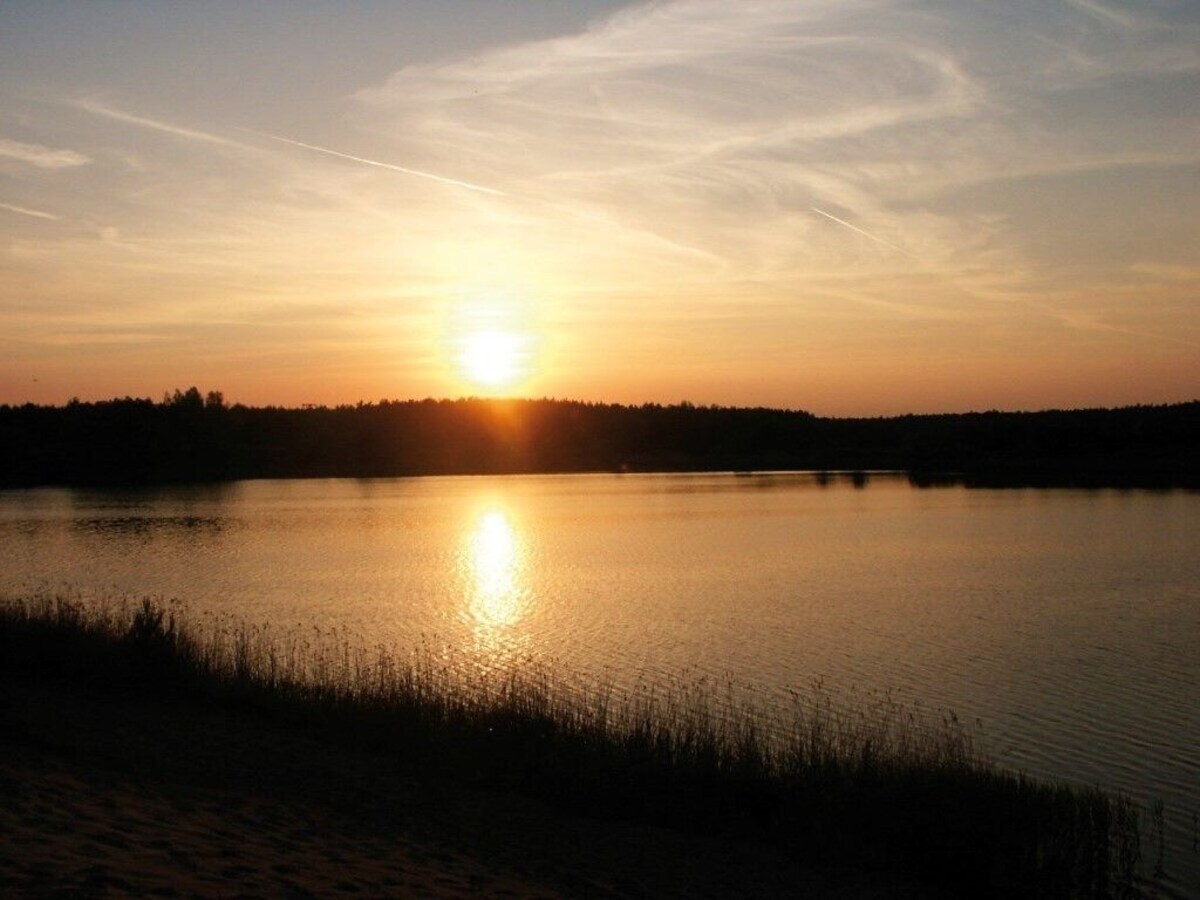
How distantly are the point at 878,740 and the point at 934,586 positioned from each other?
16992mm

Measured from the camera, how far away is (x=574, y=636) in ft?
73.0

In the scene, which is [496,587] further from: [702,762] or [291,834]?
[291,834]

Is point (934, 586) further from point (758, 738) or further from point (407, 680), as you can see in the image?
point (407, 680)

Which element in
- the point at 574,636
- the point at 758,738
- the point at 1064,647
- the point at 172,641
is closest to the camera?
the point at 758,738

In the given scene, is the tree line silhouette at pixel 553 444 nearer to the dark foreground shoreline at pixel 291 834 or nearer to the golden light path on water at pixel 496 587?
the golden light path on water at pixel 496 587

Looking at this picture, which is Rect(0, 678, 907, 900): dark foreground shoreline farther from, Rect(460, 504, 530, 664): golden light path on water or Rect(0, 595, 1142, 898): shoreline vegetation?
Rect(460, 504, 530, 664): golden light path on water

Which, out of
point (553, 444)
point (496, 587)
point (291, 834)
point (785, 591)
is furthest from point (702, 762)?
point (553, 444)

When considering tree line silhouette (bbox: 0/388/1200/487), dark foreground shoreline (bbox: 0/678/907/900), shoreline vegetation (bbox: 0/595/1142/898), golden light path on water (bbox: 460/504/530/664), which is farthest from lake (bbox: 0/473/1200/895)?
tree line silhouette (bbox: 0/388/1200/487)

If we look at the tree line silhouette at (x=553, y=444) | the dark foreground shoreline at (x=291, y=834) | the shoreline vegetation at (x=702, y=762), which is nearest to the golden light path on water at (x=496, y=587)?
the shoreline vegetation at (x=702, y=762)

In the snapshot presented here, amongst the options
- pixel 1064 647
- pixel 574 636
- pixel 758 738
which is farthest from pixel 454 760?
pixel 1064 647

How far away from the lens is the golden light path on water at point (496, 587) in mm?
22000

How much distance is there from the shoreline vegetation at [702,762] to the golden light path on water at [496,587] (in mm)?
5563

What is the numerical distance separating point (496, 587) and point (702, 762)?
63.7ft

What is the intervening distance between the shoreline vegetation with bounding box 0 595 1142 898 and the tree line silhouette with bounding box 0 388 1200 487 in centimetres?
7069
